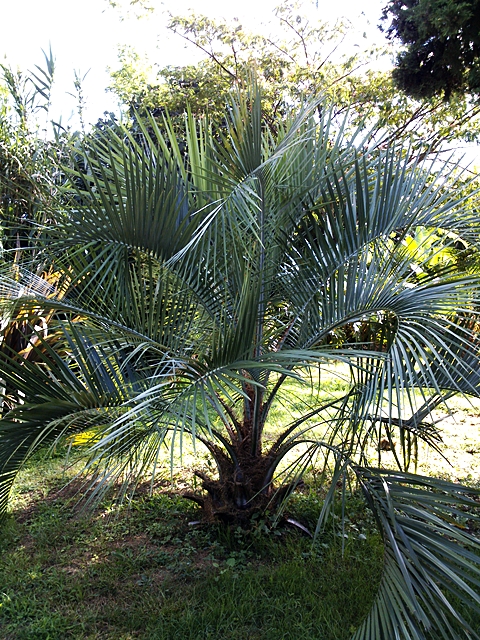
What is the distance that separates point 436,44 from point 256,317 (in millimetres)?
3300

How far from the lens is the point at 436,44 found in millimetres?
4316

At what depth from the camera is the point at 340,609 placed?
2400 millimetres

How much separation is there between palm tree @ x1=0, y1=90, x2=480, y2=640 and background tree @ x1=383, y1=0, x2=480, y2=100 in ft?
5.38

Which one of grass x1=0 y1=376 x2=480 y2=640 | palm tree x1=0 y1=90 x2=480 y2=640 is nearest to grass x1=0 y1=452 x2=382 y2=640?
grass x1=0 y1=376 x2=480 y2=640

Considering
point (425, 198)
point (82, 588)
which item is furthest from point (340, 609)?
point (425, 198)

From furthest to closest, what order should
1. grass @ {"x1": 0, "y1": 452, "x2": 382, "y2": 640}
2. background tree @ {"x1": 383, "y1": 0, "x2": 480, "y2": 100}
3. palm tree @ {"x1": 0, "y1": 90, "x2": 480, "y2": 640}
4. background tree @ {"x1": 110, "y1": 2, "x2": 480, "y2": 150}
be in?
background tree @ {"x1": 110, "y1": 2, "x2": 480, "y2": 150}
background tree @ {"x1": 383, "y1": 0, "x2": 480, "y2": 100}
grass @ {"x1": 0, "y1": 452, "x2": 382, "y2": 640}
palm tree @ {"x1": 0, "y1": 90, "x2": 480, "y2": 640}

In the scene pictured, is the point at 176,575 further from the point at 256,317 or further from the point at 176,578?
the point at 256,317

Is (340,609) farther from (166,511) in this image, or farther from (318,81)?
(318,81)

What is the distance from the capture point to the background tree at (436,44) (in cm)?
382

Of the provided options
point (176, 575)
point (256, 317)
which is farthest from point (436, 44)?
point (176, 575)

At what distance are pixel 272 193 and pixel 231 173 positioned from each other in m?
0.25

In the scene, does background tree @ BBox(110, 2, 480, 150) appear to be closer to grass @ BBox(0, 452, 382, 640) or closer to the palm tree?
the palm tree

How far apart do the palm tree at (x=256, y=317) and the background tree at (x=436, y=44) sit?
64.5 inches

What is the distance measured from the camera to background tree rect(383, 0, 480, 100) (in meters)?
3.82
